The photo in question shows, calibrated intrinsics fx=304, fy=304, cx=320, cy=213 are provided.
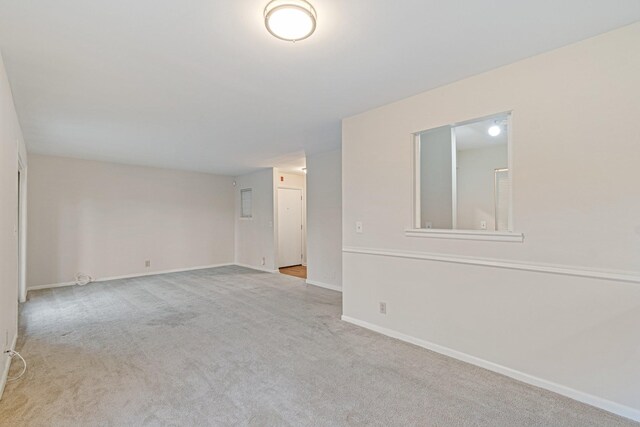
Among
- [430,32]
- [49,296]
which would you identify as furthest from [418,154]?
[49,296]

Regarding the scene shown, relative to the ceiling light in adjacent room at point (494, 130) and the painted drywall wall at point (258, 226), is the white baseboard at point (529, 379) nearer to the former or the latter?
the ceiling light in adjacent room at point (494, 130)

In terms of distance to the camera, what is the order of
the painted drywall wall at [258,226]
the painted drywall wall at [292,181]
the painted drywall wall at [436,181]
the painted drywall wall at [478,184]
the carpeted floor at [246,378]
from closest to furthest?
the carpeted floor at [246,378] → the painted drywall wall at [436,181] → the painted drywall wall at [478,184] → the painted drywall wall at [258,226] → the painted drywall wall at [292,181]

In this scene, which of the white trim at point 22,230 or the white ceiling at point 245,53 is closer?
the white ceiling at point 245,53

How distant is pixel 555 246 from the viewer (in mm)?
2076

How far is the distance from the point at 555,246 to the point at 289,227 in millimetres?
5735

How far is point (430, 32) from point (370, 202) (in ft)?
5.46

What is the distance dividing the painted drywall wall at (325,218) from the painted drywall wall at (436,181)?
1.69m

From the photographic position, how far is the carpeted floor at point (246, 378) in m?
1.82

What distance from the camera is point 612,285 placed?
6.14 ft

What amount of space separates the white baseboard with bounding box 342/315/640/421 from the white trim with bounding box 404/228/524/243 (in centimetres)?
95

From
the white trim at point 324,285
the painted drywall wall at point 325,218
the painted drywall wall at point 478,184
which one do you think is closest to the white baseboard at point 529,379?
the white trim at point 324,285

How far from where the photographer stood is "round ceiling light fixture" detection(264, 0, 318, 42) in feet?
5.23

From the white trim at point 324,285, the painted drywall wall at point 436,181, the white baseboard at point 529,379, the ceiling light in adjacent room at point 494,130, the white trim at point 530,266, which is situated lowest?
the white trim at point 324,285

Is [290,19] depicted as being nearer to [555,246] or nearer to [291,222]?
[555,246]
